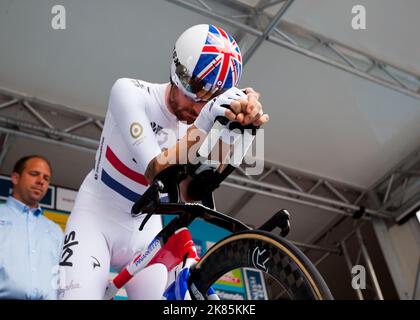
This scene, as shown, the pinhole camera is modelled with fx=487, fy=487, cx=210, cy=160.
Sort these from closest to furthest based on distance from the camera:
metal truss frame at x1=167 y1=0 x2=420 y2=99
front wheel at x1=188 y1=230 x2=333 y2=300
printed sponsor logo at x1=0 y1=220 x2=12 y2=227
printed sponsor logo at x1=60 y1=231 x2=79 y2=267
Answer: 1. front wheel at x1=188 y1=230 x2=333 y2=300
2. printed sponsor logo at x1=60 y1=231 x2=79 y2=267
3. printed sponsor logo at x1=0 y1=220 x2=12 y2=227
4. metal truss frame at x1=167 y1=0 x2=420 y2=99

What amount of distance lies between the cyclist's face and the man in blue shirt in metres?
0.95

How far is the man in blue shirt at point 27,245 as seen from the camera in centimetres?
238

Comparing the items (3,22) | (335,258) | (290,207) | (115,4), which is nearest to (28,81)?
(3,22)

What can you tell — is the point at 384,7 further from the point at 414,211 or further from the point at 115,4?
the point at 414,211

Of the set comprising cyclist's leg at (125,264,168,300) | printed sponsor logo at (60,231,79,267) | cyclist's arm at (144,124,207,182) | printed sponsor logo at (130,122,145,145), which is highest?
printed sponsor logo at (130,122,145,145)

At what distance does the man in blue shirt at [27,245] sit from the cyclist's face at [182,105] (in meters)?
0.95

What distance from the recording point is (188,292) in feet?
5.18

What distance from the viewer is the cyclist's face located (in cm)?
185

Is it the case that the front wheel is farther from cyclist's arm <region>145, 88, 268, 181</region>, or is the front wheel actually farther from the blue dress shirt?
the blue dress shirt

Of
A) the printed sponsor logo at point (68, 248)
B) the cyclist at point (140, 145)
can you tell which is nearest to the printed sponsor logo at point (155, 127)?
the cyclist at point (140, 145)

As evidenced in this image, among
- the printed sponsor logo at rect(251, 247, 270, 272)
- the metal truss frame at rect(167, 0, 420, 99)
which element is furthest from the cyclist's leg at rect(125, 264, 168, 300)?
the metal truss frame at rect(167, 0, 420, 99)

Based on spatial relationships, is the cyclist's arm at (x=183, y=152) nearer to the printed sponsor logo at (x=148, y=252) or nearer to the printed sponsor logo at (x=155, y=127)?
the printed sponsor logo at (x=148, y=252)
